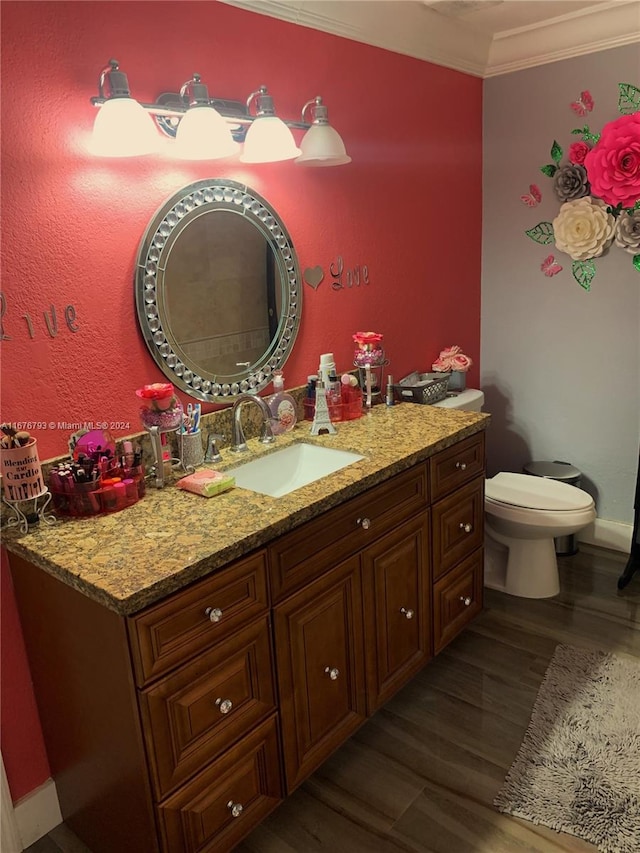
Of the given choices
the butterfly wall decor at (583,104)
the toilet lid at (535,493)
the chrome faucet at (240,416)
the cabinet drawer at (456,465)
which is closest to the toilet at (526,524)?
the toilet lid at (535,493)

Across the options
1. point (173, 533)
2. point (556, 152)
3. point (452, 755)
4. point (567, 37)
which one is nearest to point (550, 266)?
point (556, 152)

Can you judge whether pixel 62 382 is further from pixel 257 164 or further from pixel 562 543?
pixel 562 543

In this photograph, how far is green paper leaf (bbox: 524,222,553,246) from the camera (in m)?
3.12

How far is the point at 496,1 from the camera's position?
8.30 feet

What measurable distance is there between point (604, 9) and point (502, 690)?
2.61 metres

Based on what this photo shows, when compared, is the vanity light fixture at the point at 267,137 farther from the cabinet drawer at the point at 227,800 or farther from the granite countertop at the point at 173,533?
the cabinet drawer at the point at 227,800

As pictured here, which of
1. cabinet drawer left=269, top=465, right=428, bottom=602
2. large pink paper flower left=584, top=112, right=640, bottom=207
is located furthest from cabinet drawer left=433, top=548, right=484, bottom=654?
large pink paper flower left=584, top=112, right=640, bottom=207

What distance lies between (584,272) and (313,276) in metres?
1.36

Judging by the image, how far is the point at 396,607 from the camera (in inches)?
83.1

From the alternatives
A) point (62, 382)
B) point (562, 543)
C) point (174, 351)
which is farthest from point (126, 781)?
point (562, 543)

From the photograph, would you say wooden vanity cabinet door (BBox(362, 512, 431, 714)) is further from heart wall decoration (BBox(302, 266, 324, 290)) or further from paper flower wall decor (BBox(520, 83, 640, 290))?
paper flower wall decor (BBox(520, 83, 640, 290))

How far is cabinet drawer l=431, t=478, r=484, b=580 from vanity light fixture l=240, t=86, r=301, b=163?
1.19 meters

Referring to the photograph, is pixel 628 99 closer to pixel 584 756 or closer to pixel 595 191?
pixel 595 191

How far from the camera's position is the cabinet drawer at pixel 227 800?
1.50 metres
